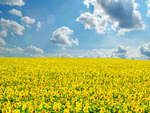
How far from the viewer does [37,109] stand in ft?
18.0

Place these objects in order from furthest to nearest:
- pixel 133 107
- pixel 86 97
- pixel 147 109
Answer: pixel 86 97, pixel 147 109, pixel 133 107

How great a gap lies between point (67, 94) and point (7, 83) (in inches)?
199

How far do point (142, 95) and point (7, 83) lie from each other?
336 inches

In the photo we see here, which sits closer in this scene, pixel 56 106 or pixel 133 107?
pixel 56 106

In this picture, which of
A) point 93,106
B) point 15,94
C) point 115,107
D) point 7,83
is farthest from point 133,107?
point 7,83

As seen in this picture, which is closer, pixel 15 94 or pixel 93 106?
pixel 93 106

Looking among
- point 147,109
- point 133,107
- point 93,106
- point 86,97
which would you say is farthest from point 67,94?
point 147,109

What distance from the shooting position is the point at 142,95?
26.2ft

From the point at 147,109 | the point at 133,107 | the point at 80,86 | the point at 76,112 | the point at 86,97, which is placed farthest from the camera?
the point at 80,86

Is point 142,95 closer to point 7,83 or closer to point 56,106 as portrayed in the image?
point 56,106

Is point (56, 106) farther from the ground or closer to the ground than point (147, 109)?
farther from the ground

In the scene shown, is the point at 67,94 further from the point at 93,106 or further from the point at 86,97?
the point at 93,106

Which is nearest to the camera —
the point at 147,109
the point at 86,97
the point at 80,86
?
the point at 147,109

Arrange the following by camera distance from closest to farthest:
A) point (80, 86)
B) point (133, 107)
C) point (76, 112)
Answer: point (76, 112) → point (133, 107) → point (80, 86)
